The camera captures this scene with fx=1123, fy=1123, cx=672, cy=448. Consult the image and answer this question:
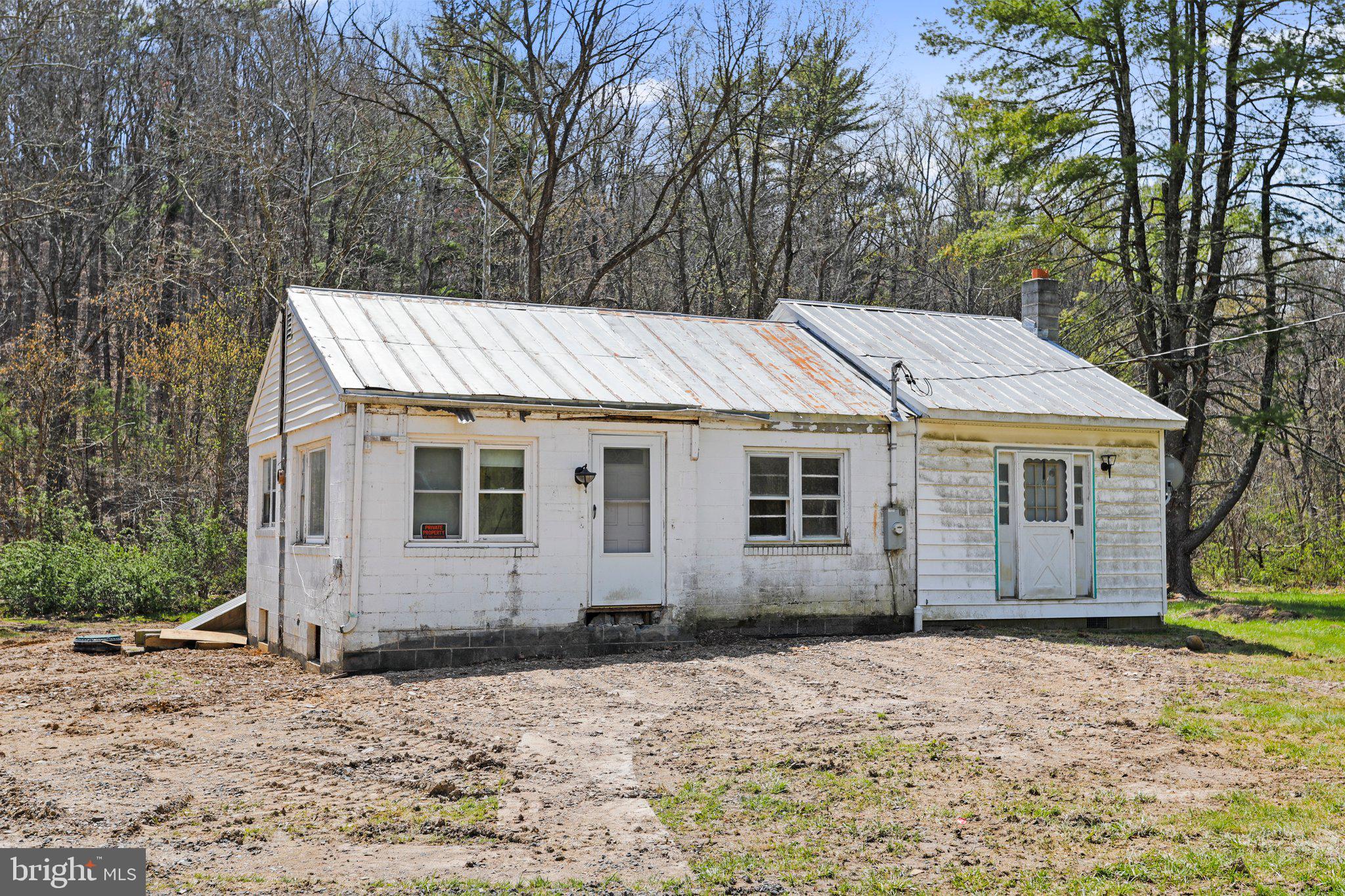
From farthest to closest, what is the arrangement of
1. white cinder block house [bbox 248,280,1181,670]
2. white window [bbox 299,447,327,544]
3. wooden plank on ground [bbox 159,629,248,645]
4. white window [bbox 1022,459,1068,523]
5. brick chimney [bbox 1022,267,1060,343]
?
brick chimney [bbox 1022,267,1060,343] < white window [bbox 1022,459,1068,523] < wooden plank on ground [bbox 159,629,248,645] < white window [bbox 299,447,327,544] < white cinder block house [bbox 248,280,1181,670]

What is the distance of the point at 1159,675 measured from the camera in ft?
36.4

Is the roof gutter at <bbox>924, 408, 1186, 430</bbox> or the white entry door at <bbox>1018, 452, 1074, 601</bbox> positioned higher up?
the roof gutter at <bbox>924, 408, 1186, 430</bbox>

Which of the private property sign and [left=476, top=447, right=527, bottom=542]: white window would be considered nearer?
the private property sign

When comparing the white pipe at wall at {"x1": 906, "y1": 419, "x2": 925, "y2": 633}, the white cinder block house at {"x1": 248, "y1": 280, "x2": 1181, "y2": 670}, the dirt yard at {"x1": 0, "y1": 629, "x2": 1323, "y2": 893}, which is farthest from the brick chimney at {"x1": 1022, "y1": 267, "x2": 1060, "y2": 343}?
the dirt yard at {"x1": 0, "y1": 629, "x2": 1323, "y2": 893}

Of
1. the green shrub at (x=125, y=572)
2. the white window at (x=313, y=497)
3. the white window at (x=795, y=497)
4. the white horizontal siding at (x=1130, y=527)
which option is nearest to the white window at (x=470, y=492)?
the white window at (x=313, y=497)

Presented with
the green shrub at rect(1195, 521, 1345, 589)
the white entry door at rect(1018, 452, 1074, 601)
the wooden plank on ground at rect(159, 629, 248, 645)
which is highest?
the white entry door at rect(1018, 452, 1074, 601)

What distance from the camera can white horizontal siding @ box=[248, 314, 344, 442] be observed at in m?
12.6

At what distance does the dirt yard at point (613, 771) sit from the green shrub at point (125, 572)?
308 inches

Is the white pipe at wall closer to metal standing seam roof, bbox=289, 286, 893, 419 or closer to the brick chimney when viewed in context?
metal standing seam roof, bbox=289, 286, 893, 419

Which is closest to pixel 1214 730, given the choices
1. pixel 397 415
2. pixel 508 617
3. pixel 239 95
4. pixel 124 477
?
pixel 508 617

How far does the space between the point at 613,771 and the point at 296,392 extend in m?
8.38

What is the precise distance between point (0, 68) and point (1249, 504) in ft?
88.7

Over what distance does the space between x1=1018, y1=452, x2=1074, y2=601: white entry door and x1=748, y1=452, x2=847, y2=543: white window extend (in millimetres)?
2718

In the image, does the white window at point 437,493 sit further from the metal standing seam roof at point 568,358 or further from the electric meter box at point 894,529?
the electric meter box at point 894,529
